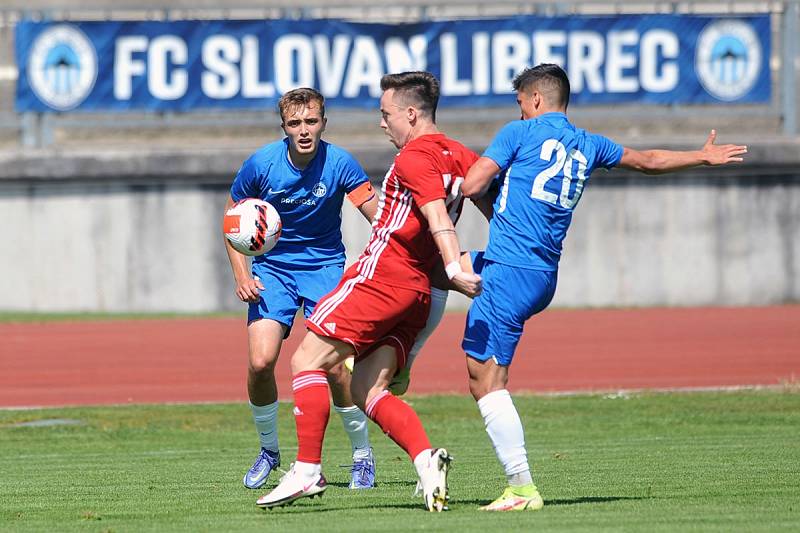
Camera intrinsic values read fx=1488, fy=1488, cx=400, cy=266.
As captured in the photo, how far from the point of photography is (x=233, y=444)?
1151 cm

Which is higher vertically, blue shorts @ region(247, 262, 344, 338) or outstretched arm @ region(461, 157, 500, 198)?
outstretched arm @ region(461, 157, 500, 198)

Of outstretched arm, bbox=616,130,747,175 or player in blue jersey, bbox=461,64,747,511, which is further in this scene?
outstretched arm, bbox=616,130,747,175

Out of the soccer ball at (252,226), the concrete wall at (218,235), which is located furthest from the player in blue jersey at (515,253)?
the concrete wall at (218,235)

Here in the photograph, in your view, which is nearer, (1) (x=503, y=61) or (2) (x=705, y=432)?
(2) (x=705, y=432)

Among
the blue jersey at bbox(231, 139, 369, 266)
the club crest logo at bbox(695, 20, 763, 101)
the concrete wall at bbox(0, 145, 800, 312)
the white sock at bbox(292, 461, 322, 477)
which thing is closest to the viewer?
the white sock at bbox(292, 461, 322, 477)

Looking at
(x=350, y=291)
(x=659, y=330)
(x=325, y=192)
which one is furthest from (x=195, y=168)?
(x=350, y=291)

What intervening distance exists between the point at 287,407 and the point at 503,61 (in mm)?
8589

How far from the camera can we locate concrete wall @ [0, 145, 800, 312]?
67.3ft

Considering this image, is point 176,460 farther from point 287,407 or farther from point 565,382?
point 565,382

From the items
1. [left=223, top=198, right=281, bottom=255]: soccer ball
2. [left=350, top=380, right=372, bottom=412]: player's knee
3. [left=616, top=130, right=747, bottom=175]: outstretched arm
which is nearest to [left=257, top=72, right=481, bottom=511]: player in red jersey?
[left=350, top=380, right=372, bottom=412]: player's knee

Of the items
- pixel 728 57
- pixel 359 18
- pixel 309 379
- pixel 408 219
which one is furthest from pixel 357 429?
pixel 728 57

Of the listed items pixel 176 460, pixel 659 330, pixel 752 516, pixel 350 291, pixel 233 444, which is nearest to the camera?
pixel 752 516

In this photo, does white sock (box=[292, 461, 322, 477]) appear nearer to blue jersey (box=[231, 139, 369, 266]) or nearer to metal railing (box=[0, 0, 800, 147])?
blue jersey (box=[231, 139, 369, 266])

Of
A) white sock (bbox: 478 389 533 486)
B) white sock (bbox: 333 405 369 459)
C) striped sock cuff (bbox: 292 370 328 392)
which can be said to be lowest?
white sock (bbox: 333 405 369 459)
